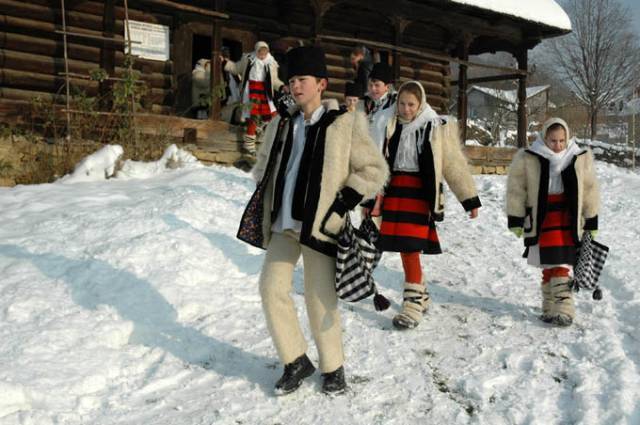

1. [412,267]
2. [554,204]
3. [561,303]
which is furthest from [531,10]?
[412,267]

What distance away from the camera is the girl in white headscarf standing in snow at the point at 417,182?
397cm

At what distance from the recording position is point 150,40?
9.64 m

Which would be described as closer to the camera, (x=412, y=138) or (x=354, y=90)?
(x=412, y=138)

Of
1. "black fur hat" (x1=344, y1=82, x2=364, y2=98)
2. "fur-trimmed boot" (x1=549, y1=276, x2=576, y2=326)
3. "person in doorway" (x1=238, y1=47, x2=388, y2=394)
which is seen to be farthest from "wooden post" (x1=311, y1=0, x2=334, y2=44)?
"person in doorway" (x1=238, y1=47, x2=388, y2=394)

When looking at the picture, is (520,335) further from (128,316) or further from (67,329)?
(67,329)

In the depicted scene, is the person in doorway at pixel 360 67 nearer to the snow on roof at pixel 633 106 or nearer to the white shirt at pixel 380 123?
the white shirt at pixel 380 123

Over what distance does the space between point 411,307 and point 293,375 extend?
50.9 inches

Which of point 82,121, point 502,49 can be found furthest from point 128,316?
point 502,49

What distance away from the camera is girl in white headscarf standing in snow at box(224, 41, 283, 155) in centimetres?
859

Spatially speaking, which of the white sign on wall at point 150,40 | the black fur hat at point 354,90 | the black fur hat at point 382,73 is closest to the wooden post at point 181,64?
the white sign on wall at point 150,40

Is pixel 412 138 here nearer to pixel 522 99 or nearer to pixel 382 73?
pixel 382 73

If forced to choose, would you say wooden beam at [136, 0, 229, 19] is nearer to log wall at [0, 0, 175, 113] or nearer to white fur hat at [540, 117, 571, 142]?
log wall at [0, 0, 175, 113]

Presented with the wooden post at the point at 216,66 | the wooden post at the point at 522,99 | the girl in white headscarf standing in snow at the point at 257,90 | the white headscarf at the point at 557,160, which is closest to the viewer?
the white headscarf at the point at 557,160

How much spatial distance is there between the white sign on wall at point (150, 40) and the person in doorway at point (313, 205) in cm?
732
